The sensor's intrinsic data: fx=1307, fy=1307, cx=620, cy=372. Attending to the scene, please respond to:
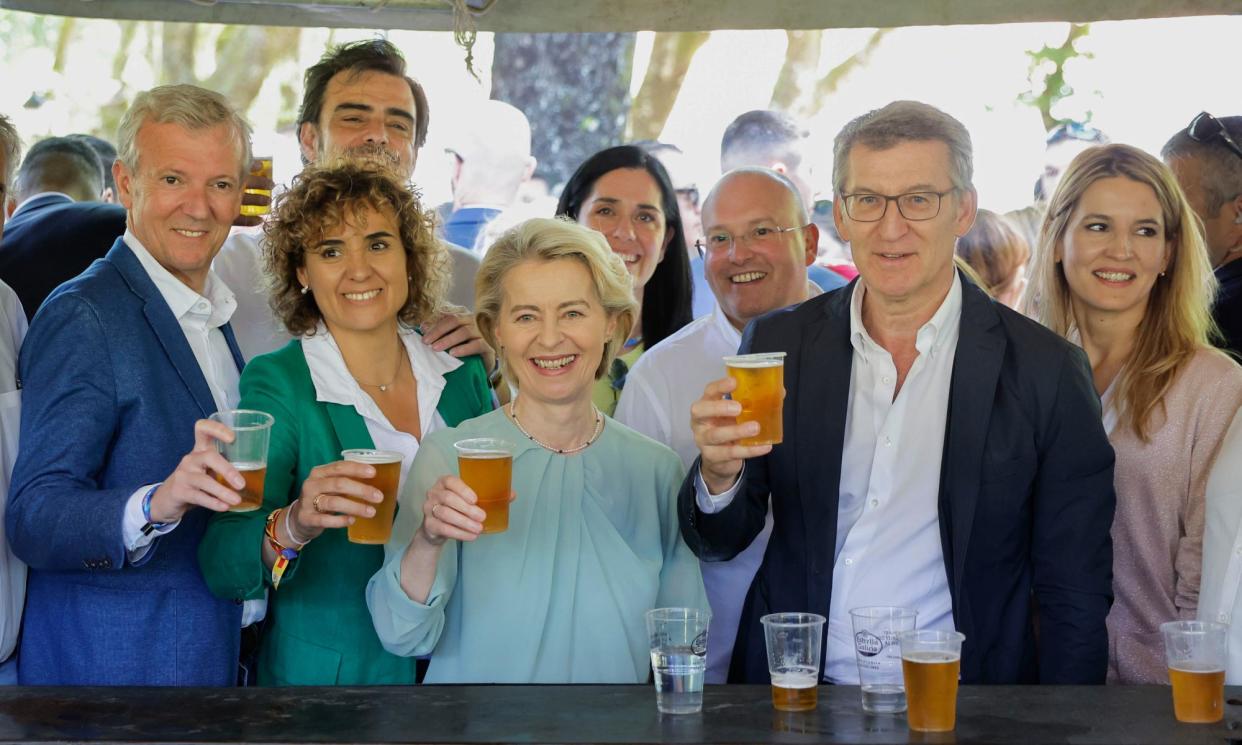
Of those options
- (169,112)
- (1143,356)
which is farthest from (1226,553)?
(169,112)

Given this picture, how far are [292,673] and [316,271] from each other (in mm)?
995

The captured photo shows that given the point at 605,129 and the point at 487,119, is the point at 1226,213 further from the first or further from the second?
the point at 605,129

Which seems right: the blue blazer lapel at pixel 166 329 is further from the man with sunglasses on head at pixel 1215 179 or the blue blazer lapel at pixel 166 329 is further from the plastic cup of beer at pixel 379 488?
the man with sunglasses on head at pixel 1215 179

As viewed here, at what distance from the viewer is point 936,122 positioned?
314 centimetres

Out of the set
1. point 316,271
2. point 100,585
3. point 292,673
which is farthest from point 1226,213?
point 100,585

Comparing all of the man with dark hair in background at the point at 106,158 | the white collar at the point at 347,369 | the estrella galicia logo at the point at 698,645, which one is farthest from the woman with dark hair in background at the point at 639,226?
the man with dark hair in background at the point at 106,158

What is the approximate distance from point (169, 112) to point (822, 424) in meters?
1.79

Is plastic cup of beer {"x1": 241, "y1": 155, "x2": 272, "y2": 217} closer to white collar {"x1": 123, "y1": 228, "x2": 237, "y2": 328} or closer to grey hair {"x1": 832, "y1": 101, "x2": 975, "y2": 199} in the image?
white collar {"x1": 123, "y1": 228, "x2": 237, "y2": 328}

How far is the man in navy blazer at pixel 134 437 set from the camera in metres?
2.87

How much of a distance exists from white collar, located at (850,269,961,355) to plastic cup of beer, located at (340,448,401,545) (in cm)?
117

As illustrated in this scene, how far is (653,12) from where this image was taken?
13.8 feet

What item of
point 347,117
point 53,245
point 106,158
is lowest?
point 53,245

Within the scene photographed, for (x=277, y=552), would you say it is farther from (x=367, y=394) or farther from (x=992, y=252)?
(x=992, y=252)

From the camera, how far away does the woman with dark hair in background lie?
14.8ft
